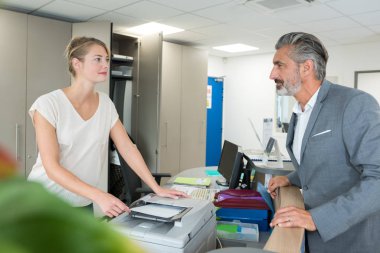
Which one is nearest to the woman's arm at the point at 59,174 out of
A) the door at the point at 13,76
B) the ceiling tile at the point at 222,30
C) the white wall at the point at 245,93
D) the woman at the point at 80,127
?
the woman at the point at 80,127

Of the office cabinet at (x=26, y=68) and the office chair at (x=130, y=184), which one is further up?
the office cabinet at (x=26, y=68)

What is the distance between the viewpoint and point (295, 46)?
136cm

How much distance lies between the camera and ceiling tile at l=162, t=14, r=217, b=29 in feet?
13.5

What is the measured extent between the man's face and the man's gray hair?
29mm

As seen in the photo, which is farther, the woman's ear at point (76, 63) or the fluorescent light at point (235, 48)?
the fluorescent light at point (235, 48)

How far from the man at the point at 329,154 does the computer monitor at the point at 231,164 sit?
81 cm

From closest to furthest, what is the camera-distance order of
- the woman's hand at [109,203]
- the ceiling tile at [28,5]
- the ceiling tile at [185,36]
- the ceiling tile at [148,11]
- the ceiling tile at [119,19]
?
the woman's hand at [109,203] → the ceiling tile at [28,5] → the ceiling tile at [148,11] → the ceiling tile at [119,19] → the ceiling tile at [185,36]

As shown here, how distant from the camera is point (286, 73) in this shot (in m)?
1.41

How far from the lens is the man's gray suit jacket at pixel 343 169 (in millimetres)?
944

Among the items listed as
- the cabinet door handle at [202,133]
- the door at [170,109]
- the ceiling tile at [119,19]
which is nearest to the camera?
the ceiling tile at [119,19]

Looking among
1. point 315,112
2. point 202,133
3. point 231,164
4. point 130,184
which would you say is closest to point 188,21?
point 202,133

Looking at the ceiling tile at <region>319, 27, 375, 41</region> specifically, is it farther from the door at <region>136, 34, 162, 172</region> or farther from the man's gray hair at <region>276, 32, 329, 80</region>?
the man's gray hair at <region>276, 32, 329, 80</region>

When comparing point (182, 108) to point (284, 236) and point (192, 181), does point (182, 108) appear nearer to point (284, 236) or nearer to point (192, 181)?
point (192, 181)

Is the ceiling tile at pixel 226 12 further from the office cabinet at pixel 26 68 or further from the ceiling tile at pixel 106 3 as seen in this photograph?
the office cabinet at pixel 26 68
